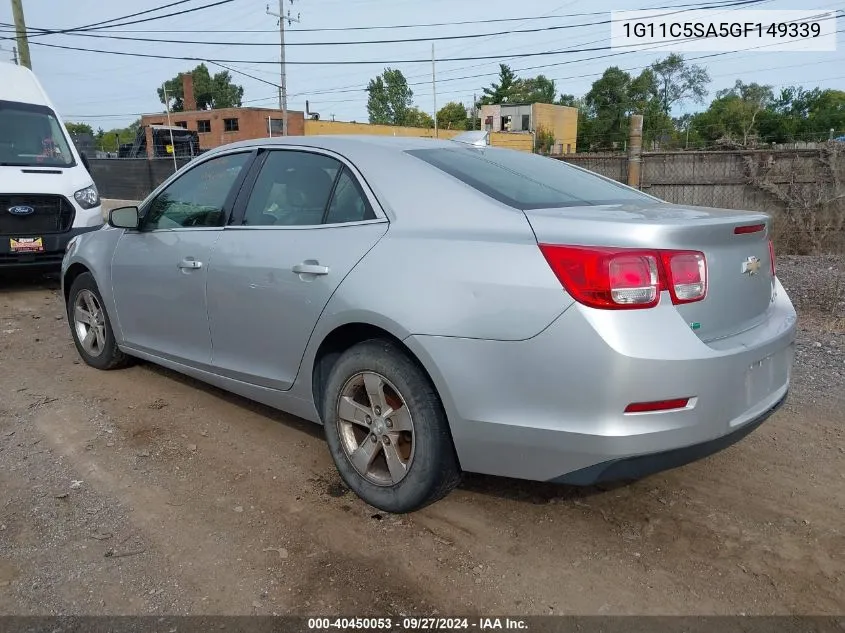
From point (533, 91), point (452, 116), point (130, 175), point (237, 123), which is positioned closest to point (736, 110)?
point (533, 91)

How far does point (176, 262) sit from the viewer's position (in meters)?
3.95

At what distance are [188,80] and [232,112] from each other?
1843 cm

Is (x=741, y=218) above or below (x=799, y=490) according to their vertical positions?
above

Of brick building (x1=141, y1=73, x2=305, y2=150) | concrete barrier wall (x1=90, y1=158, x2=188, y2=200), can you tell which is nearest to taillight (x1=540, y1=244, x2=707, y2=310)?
concrete barrier wall (x1=90, y1=158, x2=188, y2=200)

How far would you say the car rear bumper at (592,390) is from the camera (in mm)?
2301

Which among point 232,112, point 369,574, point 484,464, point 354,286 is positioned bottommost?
point 369,574

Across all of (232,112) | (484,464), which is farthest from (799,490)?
(232,112)

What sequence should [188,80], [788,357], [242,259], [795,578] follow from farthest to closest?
1. [188,80]
2. [242,259]
3. [788,357]
4. [795,578]

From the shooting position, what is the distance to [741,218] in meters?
2.74

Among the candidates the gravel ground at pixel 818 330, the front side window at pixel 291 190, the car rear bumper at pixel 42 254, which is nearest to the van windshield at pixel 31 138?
the car rear bumper at pixel 42 254

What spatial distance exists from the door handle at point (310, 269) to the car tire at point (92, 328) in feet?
7.63

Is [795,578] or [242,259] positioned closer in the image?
[795,578]

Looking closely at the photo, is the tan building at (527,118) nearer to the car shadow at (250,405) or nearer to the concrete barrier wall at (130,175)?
the concrete barrier wall at (130,175)

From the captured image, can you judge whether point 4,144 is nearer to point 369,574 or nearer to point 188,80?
point 369,574
